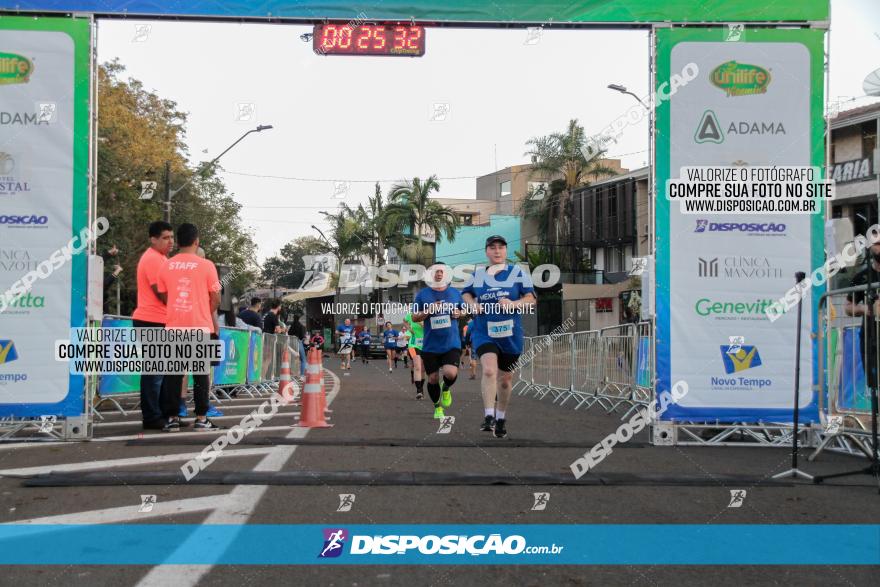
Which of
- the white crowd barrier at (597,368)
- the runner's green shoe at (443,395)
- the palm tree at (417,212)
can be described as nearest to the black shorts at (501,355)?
the white crowd barrier at (597,368)

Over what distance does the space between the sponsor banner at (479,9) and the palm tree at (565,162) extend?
4155 cm

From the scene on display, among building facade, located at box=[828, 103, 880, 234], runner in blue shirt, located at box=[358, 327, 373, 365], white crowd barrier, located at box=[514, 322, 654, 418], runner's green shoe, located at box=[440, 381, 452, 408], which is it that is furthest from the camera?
runner in blue shirt, located at box=[358, 327, 373, 365]

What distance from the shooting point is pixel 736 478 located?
656 centimetres

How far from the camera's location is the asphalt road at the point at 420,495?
3.84 m

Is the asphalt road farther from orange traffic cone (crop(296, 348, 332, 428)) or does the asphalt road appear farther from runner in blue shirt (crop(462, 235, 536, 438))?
runner in blue shirt (crop(462, 235, 536, 438))

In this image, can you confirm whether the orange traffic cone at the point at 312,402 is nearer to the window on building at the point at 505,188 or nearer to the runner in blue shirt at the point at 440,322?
the runner in blue shirt at the point at 440,322

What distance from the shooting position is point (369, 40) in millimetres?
9812

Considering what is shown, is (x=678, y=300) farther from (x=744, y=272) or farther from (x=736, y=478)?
(x=736, y=478)

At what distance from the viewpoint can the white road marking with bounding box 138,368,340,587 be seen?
Result: 3.66 meters

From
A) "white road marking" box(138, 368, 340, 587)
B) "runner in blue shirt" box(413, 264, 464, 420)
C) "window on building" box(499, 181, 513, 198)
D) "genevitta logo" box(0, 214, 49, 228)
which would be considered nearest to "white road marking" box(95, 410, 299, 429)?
"runner in blue shirt" box(413, 264, 464, 420)

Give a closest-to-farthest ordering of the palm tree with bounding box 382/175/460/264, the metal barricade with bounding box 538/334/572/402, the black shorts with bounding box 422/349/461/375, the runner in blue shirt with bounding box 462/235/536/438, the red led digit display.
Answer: the runner in blue shirt with bounding box 462/235/536/438 < the red led digit display < the black shorts with bounding box 422/349/461/375 < the metal barricade with bounding box 538/334/572/402 < the palm tree with bounding box 382/175/460/264

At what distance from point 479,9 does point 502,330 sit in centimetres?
361

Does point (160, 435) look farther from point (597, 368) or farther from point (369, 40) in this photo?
point (597, 368)

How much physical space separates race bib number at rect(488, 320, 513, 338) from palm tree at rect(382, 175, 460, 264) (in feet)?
149
